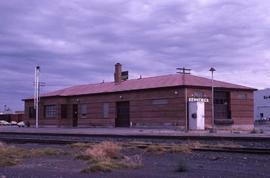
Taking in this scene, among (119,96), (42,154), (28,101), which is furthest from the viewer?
(28,101)

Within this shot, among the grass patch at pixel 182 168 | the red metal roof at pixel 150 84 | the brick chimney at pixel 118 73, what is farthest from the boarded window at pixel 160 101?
the grass patch at pixel 182 168

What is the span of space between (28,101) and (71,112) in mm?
11444

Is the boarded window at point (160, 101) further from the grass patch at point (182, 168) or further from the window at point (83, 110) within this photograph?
the grass patch at point (182, 168)

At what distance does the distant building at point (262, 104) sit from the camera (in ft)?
300

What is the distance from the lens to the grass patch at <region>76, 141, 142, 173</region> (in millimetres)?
14523

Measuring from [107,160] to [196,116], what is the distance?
36478mm

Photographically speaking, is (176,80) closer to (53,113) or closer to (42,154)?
(53,113)

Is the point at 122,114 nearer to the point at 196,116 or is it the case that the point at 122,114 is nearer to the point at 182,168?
the point at 196,116

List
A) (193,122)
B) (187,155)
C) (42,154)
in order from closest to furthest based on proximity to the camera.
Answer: (187,155)
(42,154)
(193,122)

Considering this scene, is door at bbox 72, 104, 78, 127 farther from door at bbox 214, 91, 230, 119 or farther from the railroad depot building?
door at bbox 214, 91, 230, 119

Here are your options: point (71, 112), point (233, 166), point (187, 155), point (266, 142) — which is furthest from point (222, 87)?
point (233, 166)

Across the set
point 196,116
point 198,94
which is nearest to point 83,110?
point 198,94

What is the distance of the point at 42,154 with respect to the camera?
21.0 metres

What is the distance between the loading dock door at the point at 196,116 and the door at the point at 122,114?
9.85 m
